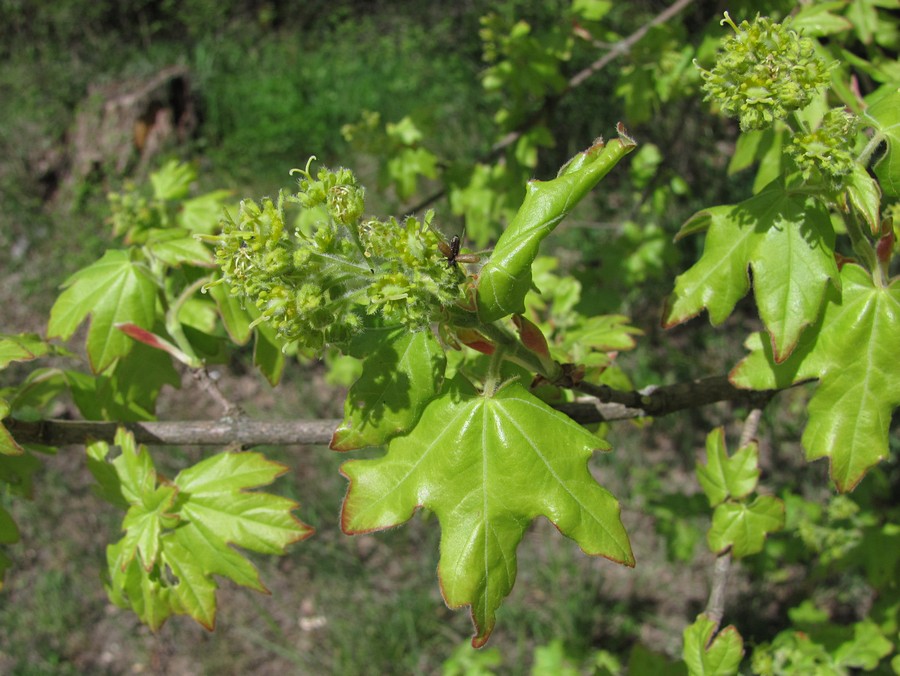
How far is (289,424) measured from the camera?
174 centimetres

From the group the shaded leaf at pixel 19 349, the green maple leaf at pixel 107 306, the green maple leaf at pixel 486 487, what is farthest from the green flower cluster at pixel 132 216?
the green maple leaf at pixel 486 487

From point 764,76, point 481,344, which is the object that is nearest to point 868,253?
point 764,76

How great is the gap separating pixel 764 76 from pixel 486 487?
91 centimetres

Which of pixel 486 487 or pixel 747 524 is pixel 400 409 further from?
pixel 747 524

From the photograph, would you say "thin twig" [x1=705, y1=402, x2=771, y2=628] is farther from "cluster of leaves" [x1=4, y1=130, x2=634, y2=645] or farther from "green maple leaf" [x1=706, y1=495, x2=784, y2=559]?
"cluster of leaves" [x1=4, y1=130, x2=634, y2=645]

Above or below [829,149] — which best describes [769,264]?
below

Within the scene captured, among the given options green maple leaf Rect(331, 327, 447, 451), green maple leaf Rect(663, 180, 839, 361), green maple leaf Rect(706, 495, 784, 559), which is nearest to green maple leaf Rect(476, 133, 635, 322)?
green maple leaf Rect(331, 327, 447, 451)


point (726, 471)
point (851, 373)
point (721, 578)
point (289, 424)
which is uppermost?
point (851, 373)

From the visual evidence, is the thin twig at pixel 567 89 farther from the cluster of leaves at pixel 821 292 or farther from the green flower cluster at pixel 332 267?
the green flower cluster at pixel 332 267

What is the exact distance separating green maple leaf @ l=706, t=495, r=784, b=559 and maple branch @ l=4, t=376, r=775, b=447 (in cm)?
31

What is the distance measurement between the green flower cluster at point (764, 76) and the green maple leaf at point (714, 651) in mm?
1211

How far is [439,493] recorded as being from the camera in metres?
1.41

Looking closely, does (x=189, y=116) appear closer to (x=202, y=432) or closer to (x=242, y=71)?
(x=242, y=71)

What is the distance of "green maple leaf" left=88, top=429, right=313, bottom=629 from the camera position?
1828 millimetres
